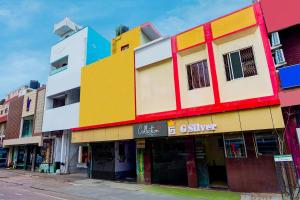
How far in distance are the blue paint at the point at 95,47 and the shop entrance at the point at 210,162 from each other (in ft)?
48.2

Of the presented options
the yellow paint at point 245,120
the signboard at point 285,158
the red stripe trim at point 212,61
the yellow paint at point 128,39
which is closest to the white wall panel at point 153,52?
the red stripe trim at point 212,61

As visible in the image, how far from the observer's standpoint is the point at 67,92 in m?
25.0

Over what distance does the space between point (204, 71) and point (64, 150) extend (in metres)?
17.5

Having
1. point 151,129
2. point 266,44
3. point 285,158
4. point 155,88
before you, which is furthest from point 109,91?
point 285,158

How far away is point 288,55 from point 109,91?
12.5 metres

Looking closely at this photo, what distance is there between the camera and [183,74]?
577 inches

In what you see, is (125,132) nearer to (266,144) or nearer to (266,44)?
(266,144)

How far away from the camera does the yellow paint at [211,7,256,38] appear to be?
40.7 ft

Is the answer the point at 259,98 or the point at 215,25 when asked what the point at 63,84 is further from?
the point at 259,98

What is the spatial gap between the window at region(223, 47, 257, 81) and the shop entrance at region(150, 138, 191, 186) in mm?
5191

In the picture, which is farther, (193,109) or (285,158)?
(193,109)

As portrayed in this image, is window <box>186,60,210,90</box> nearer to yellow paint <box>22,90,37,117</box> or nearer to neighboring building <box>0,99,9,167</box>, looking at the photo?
yellow paint <box>22,90,37,117</box>

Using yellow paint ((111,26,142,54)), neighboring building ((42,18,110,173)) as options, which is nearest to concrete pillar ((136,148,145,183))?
neighboring building ((42,18,110,173))

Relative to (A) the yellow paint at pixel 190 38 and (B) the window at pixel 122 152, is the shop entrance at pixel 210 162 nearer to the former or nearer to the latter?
(A) the yellow paint at pixel 190 38
